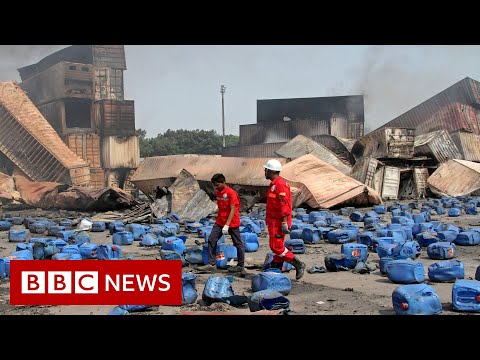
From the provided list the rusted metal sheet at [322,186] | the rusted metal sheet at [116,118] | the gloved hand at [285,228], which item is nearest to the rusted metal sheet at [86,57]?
the rusted metal sheet at [116,118]

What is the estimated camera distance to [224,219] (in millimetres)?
7176

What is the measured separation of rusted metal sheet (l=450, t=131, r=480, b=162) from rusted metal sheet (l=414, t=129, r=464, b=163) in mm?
1836

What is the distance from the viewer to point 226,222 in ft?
23.3

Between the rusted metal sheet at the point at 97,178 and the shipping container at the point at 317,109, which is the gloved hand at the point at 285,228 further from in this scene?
the shipping container at the point at 317,109

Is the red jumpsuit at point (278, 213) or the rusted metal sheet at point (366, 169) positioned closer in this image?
the red jumpsuit at point (278, 213)

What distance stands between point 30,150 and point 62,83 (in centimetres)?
422

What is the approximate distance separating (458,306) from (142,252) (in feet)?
17.8

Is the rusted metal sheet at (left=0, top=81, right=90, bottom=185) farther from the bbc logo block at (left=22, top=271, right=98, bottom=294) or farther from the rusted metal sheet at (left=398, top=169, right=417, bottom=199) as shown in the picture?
the bbc logo block at (left=22, top=271, right=98, bottom=294)

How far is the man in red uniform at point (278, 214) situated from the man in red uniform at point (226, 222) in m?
0.72

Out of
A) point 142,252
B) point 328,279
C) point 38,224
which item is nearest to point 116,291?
point 328,279

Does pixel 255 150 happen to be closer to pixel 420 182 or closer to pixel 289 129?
pixel 289 129

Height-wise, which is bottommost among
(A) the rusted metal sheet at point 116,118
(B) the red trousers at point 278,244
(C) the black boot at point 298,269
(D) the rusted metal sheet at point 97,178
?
(C) the black boot at point 298,269

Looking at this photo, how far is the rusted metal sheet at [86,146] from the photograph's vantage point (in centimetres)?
2325
